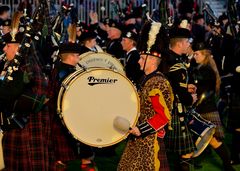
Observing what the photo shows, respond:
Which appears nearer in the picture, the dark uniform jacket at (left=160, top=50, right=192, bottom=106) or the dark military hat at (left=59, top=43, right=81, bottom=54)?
the dark uniform jacket at (left=160, top=50, right=192, bottom=106)

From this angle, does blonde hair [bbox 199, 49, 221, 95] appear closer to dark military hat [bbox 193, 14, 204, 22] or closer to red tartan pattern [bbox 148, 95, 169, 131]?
red tartan pattern [bbox 148, 95, 169, 131]

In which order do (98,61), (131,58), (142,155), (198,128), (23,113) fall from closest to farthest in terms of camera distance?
1. (142,155)
2. (23,113)
3. (198,128)
4. (98,61)
5. (131,58)

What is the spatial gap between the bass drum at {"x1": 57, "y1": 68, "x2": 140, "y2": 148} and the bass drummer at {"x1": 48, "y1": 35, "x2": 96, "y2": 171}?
1.94ft

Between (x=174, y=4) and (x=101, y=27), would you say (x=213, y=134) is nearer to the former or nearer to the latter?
(x=101, y=27)

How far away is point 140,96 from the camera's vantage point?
17.3ft

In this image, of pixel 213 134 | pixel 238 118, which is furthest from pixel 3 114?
pixel 238 118

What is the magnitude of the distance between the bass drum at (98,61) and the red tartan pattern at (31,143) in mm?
2341

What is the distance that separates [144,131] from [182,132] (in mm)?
1883

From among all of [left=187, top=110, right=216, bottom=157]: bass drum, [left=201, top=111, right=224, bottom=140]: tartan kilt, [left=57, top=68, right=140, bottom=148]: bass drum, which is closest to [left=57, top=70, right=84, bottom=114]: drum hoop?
[left=57, top=68, right=140, bottom=148]: bass drum

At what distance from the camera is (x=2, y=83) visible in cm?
539

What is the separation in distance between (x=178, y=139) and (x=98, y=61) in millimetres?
2362

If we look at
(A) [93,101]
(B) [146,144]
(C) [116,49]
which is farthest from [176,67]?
(C) [116,49]

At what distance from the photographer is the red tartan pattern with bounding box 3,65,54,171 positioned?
228 inches

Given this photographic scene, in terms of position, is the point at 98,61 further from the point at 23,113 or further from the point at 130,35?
the point at 23,113
